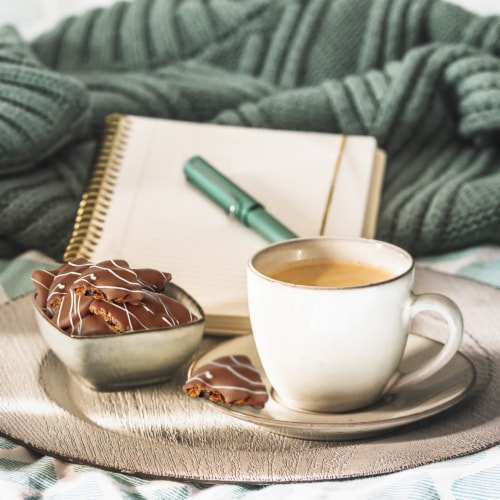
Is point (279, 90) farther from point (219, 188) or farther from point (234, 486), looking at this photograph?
point (234, 486)

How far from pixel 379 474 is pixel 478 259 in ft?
1.21

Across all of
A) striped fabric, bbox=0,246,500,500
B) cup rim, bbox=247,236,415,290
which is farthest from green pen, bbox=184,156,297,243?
striped fabric, bbox=0,246,500,500

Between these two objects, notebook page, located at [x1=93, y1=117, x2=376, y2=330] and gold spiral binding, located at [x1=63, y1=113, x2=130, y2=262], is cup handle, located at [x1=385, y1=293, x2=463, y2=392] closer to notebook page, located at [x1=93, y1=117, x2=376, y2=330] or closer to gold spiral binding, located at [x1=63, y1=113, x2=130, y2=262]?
notebook page, located at [x1=93, y1=117, x2=376, y2=330]

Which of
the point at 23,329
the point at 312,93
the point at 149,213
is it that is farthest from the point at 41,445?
the point at 312,93

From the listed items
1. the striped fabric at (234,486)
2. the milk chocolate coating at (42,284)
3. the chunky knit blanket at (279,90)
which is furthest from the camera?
the chunky knit blanket at (279,90)

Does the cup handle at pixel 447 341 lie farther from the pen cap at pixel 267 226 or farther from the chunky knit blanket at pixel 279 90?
the chunky knit blanket at pixel 279 90

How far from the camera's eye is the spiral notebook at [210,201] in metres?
0.57

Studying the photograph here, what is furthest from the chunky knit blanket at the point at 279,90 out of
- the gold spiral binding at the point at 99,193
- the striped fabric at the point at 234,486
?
the striped fabric at the point at 234,486

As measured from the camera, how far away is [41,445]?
372 millimetres

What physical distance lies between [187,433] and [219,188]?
0.25 metres

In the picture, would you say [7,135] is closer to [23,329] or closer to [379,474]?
[23,329]

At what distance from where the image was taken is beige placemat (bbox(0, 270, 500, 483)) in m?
0.35

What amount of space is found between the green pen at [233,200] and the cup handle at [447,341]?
0.17 metres

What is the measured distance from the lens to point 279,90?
0.95m
